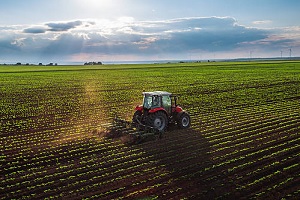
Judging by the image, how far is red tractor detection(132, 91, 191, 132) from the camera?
15516mm

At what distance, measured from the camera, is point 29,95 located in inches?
1323

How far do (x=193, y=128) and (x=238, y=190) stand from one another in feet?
23.9

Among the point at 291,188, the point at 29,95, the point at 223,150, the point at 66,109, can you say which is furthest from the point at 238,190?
the point at 29,95

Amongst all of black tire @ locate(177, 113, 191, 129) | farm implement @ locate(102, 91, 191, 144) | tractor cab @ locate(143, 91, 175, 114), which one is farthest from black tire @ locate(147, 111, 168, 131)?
black tire @ locate(177, 113, 191, 129)

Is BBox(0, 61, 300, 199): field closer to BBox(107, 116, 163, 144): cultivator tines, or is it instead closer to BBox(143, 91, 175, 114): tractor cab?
BBox(107, 116, 163, 144): cultivator tines

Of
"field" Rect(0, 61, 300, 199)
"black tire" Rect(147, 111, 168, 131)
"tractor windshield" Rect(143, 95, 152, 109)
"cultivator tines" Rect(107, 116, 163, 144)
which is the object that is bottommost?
"field" Rect(0, 61, 300, 199)

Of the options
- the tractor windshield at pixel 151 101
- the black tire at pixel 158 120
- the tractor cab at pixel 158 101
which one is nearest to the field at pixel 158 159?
the black tire at pixel 158 120

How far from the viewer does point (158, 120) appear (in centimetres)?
1566

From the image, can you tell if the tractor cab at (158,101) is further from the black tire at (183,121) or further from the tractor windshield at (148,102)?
the black tire at (183,121)

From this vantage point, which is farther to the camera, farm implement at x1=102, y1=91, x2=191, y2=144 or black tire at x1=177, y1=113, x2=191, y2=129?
black tire at x1=177, y1=113, x2=191, y2=129

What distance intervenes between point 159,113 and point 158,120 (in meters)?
0.33

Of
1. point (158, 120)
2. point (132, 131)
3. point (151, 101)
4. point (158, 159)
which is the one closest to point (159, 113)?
point (158, 120)

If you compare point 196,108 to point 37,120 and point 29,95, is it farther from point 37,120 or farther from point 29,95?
point 29,95

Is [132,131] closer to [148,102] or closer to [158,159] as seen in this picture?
[148,102]
